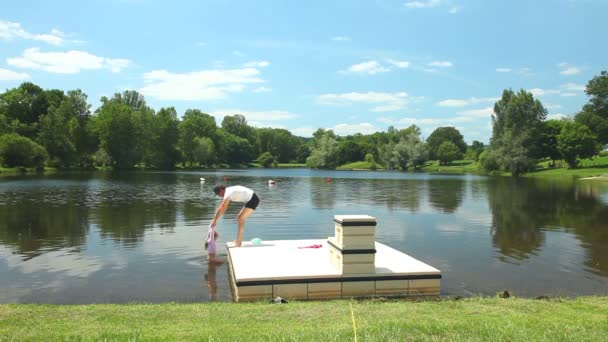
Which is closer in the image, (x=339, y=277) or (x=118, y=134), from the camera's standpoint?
(x=339, y=277)

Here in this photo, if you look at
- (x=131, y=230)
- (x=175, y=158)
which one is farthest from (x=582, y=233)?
(x=175, y=158)

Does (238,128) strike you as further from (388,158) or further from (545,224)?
(545,224)

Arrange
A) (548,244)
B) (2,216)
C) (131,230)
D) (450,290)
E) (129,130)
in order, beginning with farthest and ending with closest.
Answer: (129,130) → (2,216) → (131,230) → (548,244) → (450,290)

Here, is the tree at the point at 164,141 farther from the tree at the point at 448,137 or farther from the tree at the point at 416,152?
the tree at the point at 448,137

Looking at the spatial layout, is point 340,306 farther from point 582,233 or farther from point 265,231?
point 582,233

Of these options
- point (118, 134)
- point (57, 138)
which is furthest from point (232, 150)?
point (57, 138)

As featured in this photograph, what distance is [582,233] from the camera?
18453mm

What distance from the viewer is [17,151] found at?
72.5 m

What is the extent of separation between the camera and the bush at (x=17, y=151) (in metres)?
70.6

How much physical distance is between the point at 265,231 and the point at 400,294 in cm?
917

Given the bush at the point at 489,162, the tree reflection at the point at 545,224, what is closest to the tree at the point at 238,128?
the bush at the point at 489,162

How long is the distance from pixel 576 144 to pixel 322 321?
293 ft

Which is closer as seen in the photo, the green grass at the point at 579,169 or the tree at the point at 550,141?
the green grass at the point at 579,169

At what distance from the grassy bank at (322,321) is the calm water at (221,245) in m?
2.00
